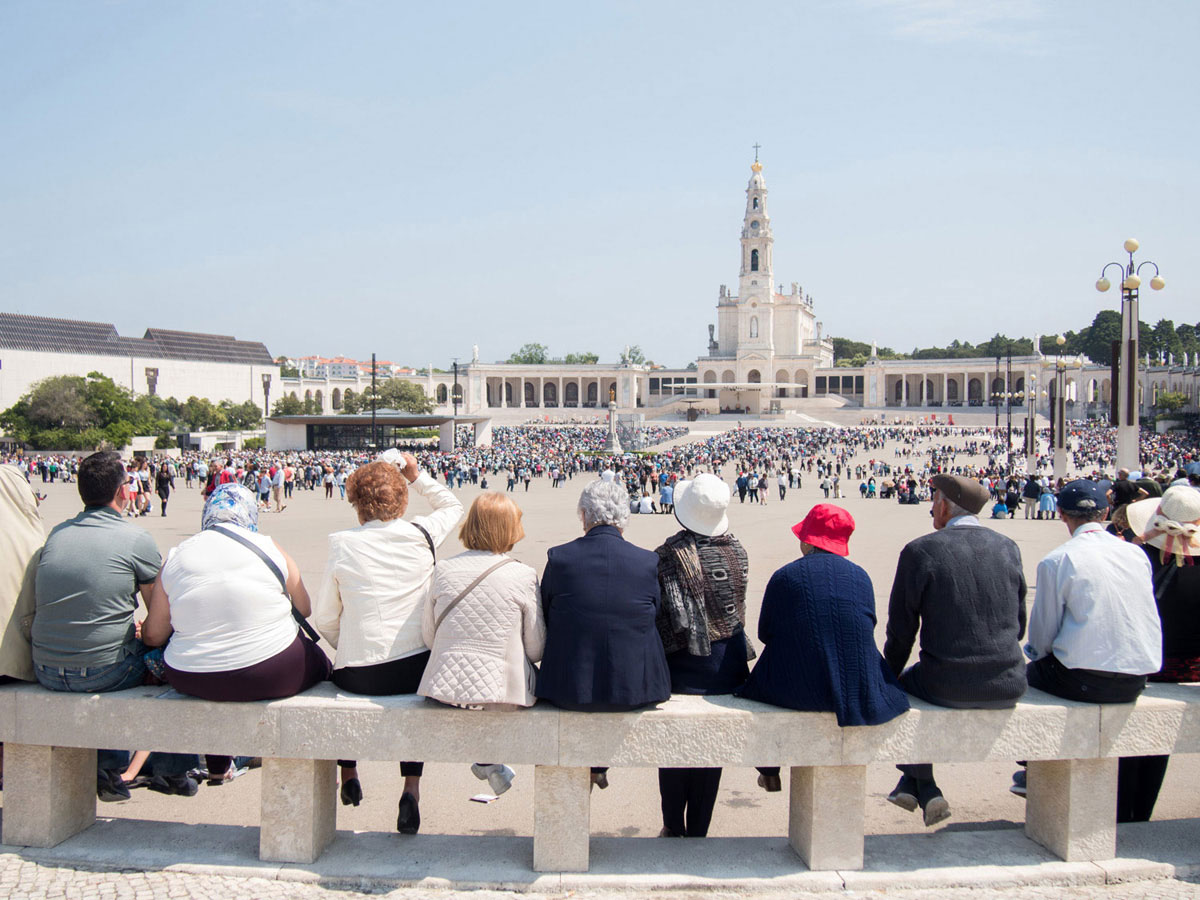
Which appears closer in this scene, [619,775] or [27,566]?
[27,566]

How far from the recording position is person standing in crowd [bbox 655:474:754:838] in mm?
3598

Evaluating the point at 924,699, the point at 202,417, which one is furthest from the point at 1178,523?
the point at 202,417

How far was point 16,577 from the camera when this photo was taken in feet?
12.0

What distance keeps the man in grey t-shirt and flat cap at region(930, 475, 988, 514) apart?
3.16 metres

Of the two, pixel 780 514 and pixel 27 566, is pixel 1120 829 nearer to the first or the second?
pixel 27 566

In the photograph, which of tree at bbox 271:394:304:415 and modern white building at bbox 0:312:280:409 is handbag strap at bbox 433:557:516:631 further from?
tree at bbox 271:394:304:415

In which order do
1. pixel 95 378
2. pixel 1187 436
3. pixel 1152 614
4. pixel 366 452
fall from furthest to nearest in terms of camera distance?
pixel 95 378
pixel 1187 436
pixel 366 452
pixel 1152 614

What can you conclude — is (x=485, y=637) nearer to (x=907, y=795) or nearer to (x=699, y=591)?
(x=699, y=591)

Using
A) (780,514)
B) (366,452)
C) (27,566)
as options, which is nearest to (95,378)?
(366,452)

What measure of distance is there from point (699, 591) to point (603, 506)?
50 cm

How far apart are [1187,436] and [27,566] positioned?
239 ft

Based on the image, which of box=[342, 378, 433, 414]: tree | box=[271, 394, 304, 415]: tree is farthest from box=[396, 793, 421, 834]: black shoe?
box=[271, 394, 304, 415]: tree

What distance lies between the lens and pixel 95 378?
6738cm

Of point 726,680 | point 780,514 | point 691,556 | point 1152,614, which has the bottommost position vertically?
point 780,514
